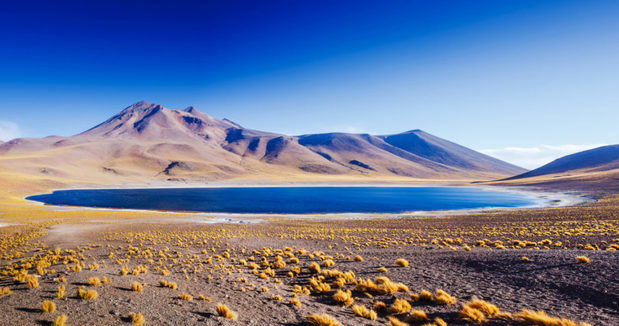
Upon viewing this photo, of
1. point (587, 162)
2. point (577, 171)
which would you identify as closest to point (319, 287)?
point (577, 171)

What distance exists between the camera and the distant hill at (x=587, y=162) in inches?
6281

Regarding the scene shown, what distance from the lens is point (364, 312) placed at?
8.88 m

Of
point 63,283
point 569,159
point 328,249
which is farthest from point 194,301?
point 569,159

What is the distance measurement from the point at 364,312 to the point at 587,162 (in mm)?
234992

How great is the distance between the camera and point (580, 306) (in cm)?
870

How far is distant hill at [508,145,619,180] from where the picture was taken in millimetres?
159538

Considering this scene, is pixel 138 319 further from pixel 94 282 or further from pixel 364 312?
pixel 364 312

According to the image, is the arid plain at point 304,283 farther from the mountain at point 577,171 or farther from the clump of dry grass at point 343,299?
the mountain at point 577,171

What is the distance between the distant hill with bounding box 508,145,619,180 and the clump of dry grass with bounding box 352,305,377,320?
206822 millimetres

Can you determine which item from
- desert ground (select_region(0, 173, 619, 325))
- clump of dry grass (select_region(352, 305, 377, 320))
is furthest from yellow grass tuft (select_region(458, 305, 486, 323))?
clump of dry grass (select_region(352, 305, 377, 320))

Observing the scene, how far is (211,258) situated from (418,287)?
39.1 feet

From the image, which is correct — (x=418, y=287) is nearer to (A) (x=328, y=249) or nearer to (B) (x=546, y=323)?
(B) (x=546, y=323)

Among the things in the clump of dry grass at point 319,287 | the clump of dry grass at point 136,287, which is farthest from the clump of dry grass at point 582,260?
the clump of dry grass at point 136,287

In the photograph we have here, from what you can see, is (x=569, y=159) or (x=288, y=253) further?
(x=569, y=159)
